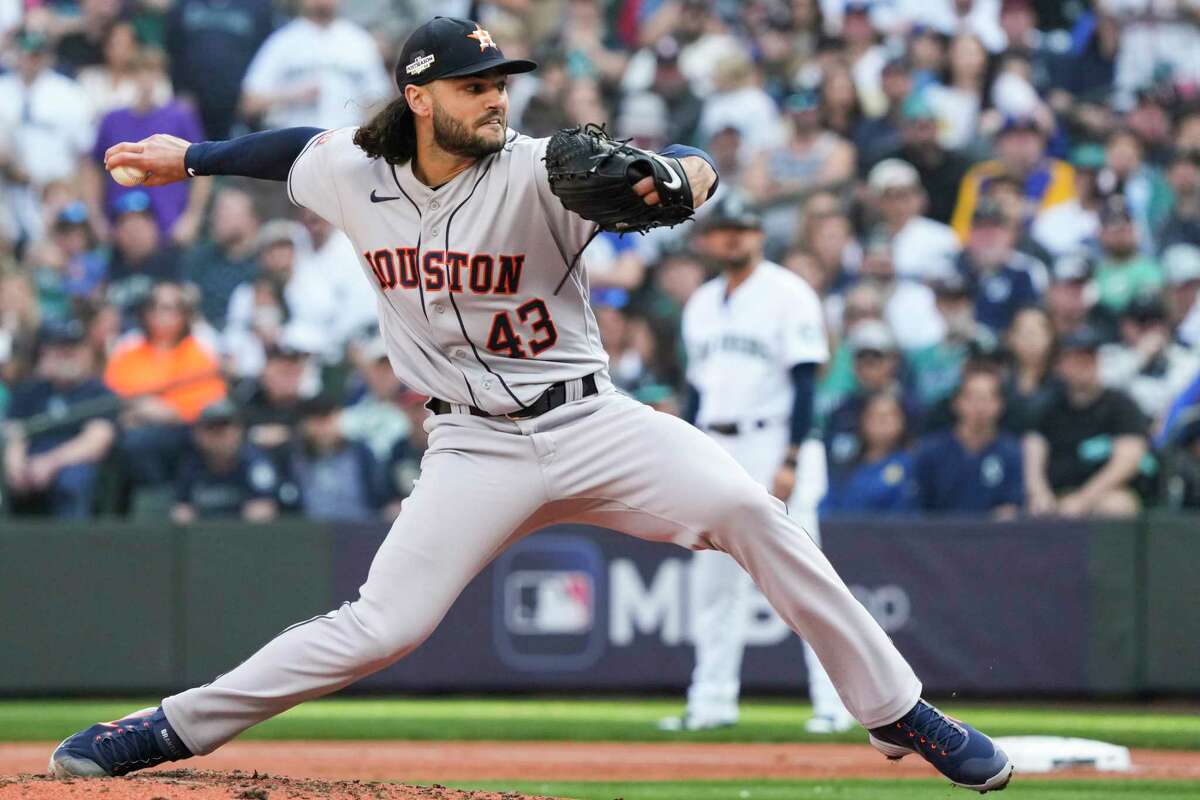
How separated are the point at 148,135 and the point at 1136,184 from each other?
22.5 feet

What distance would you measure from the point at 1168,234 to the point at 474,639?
542 centimetres

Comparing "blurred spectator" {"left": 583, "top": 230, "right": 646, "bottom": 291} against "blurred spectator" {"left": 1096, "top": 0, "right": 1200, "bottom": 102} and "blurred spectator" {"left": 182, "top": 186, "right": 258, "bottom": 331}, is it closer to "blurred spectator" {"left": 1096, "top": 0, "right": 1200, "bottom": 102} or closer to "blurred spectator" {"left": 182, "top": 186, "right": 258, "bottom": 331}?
"blurred spectator" {"left": 182, "top": 186, "right": 258, "bottom": 331}

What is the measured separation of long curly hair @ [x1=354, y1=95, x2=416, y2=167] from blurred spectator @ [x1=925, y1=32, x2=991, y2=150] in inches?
322

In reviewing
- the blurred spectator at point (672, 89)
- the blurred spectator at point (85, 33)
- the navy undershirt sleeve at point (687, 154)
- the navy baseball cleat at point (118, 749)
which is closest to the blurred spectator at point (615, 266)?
Result: the blurred spectator at point (672, 89)

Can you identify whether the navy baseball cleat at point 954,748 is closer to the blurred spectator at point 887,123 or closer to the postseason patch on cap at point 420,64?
the postseason patch on cap at point 420,64

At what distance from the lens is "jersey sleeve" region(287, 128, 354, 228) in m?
4.76

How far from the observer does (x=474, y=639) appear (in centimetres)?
952

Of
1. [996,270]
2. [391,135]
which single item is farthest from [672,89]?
[391,135]

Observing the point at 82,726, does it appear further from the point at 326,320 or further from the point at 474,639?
the point at 326,320

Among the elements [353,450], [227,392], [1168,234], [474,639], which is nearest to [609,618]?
[474,639]

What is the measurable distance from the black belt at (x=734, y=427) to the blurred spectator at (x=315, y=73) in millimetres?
5426

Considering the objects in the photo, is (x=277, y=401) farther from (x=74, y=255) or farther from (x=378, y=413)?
(x=74, y=255)

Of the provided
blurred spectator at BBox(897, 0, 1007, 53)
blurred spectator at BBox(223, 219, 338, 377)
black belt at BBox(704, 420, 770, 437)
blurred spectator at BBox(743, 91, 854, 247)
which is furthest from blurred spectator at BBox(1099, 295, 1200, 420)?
blurred spectator at BBox(223, 219, 338, 377)

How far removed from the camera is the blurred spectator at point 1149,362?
10016mm
